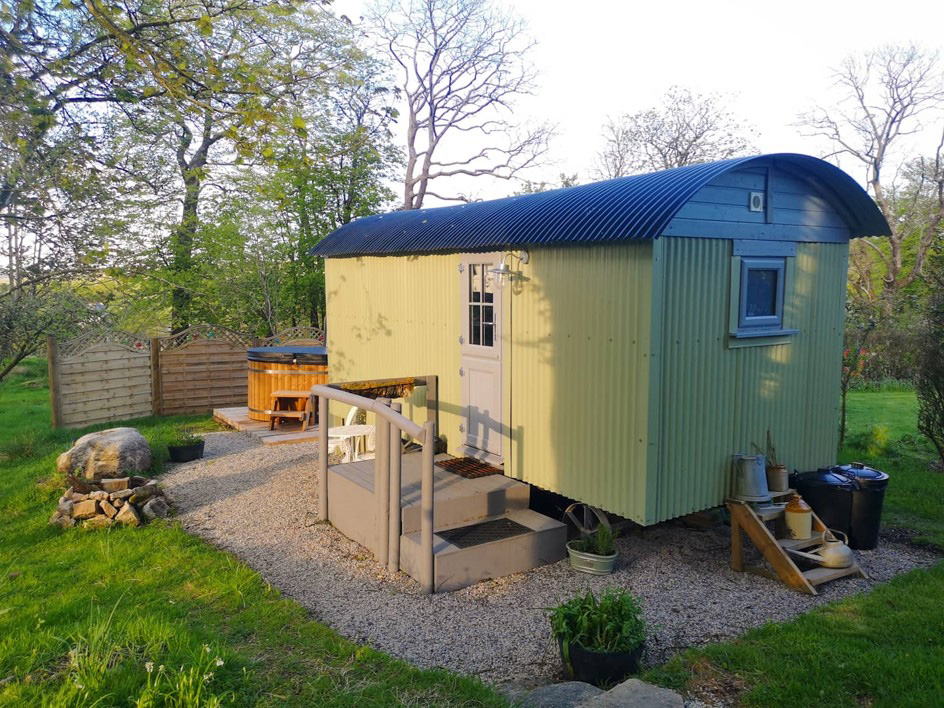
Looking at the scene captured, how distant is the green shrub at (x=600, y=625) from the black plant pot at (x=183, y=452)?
21.4 ft

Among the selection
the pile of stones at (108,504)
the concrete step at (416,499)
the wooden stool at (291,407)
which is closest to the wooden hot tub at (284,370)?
the wooden stool at (291,407)

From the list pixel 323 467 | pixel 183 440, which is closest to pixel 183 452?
pixel 183 440

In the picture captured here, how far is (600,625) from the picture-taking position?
4.11 metres

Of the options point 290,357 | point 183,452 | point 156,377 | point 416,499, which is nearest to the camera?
point 416,499

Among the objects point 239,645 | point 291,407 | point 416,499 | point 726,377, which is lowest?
point 239,645

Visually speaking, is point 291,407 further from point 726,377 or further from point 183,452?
point 726,377

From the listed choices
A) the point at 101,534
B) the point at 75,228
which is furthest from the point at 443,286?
the point at 75,228

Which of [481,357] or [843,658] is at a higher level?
[481,357]

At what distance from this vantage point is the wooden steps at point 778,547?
17.9 ft

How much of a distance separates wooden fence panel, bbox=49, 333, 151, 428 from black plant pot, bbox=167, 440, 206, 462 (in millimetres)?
2955

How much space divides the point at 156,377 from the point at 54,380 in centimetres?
174

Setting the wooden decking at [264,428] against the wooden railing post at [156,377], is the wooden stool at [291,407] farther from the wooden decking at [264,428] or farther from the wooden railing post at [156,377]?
the wooden railing post at [156,377]

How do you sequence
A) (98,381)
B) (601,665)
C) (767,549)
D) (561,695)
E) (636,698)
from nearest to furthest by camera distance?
(636,698), (561,695), (601,665), (767,549), (98,381)

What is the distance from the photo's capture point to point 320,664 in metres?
4.04
